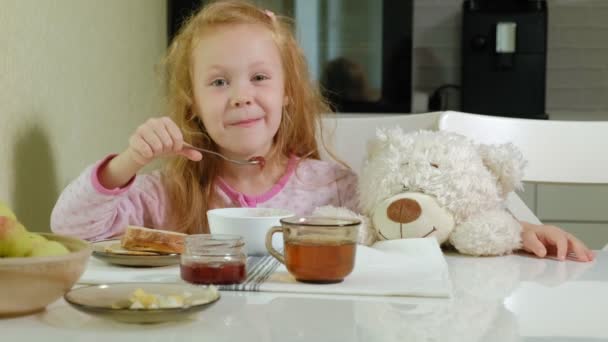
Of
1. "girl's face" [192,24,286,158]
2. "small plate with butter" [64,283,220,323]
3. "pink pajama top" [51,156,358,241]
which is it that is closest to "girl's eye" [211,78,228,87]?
"girl's face" [192,24,286,158]

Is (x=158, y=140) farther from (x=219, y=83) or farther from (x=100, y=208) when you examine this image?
(x=219, y=83)

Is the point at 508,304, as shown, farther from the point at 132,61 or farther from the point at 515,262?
the point at 132,61

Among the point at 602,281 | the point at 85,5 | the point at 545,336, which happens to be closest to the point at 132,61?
the point at 85,5

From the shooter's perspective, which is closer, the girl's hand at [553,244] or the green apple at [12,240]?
the green apple at [12,240]

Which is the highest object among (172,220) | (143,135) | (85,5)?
(85,5)

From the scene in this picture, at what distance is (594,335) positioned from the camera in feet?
2.29

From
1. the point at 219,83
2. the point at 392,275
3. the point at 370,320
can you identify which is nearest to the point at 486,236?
the point at 392,275

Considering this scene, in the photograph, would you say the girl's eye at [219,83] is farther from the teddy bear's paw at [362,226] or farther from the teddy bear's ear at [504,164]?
the teddy bear's ear at [504,164]

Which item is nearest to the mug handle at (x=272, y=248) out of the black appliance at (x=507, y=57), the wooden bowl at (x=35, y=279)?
the wooden bowl at (x=35, y=279)

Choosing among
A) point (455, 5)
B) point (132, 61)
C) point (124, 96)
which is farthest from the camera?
point (455, 5)

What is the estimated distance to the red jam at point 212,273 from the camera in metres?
0.83

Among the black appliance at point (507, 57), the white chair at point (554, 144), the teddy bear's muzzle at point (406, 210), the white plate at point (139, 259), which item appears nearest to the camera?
the white plate at point (139, 259)

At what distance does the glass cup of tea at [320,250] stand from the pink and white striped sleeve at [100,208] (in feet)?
1.46

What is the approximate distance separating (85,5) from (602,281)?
37.2 inches
